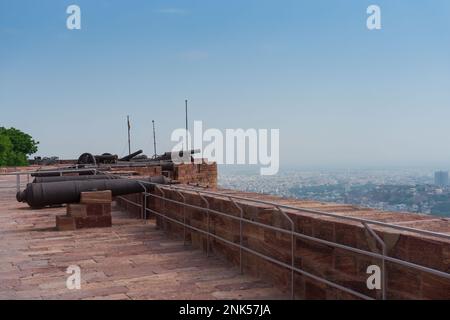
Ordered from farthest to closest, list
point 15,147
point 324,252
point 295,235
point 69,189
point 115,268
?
point 15,147 → point 69,189 → point 115,268 → point 295,235 → point 324,252

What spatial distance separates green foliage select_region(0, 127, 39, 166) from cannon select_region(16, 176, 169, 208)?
56.6m

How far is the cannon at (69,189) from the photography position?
9891 mm

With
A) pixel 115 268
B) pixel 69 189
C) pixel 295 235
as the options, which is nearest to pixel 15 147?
pixel 69 189

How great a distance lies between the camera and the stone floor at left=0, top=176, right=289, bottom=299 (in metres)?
5.66

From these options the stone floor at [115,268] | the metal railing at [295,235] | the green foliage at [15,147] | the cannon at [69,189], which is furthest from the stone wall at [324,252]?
the green foliage at [15,147]

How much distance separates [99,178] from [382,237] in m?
8.40

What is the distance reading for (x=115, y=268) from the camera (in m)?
6.88

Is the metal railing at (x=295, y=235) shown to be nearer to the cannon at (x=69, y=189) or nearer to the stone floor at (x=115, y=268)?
the stone floor at (x=115, y=268)

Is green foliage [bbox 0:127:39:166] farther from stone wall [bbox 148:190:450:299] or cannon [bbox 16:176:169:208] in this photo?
stone wall [bbox 148:190:450:299]

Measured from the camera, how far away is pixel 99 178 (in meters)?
11.5

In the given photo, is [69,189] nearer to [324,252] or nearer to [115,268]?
[115,268]

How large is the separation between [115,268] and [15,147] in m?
70.3
